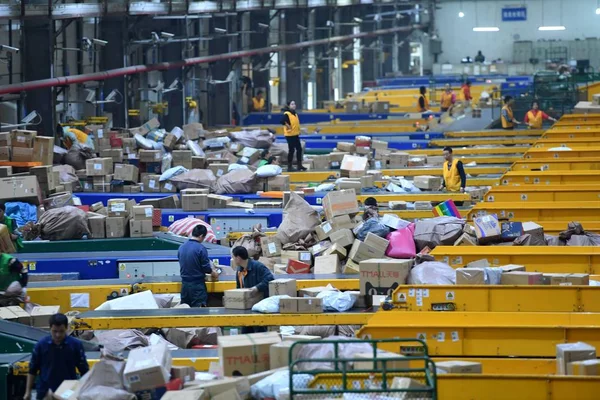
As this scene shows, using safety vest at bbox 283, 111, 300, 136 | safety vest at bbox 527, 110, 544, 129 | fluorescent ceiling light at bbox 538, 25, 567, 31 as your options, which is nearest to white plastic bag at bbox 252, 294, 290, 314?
safety vest at bbox 283, 111, 300, 136

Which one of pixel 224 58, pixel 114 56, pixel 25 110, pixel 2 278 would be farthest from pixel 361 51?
pixel 2 278

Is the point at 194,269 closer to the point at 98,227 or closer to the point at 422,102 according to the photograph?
the point at 98,227

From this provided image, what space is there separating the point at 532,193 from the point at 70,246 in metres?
5.73

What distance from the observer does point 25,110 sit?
1934 centimetres

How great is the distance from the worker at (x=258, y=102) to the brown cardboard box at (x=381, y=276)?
69.4 ft

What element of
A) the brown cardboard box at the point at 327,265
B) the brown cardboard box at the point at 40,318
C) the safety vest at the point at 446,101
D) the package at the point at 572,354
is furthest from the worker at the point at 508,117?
the package at the point at 572,354

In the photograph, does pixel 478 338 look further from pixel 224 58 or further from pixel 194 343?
pixel 224 58

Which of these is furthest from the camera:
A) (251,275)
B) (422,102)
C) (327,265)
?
(422,102)

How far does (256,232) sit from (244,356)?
17.2 ft

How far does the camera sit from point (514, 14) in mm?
47906

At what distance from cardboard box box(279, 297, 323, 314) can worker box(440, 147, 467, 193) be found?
7.31 metres

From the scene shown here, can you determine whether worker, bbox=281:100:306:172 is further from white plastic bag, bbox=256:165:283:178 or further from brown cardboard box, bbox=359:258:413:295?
brown cardboard box, bbox=359:258:413:295

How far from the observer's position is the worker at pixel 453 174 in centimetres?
1683

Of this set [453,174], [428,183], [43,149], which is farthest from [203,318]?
[428,183]
